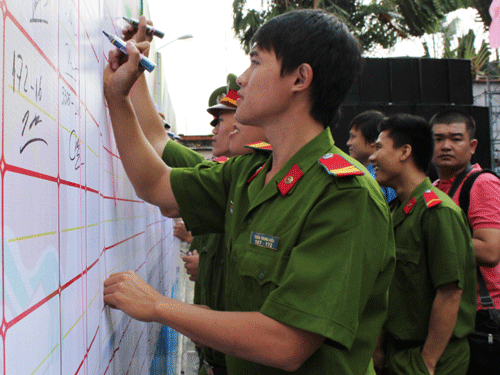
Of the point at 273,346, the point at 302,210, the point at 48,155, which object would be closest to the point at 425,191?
the point at 302,210

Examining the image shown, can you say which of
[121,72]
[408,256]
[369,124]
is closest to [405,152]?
[408,256]

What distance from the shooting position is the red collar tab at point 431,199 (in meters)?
1.88

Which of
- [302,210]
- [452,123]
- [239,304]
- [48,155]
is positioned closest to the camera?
[48,155]

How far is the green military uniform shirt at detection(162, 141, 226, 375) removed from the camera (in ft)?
5.57

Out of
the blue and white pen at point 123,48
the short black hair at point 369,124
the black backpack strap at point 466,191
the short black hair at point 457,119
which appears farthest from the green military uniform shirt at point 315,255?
the short black hair at point 369,124

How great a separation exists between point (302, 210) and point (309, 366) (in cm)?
35

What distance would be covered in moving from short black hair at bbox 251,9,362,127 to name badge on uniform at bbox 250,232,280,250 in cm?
35

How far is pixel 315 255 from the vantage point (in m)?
0.88

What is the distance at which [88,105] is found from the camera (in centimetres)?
100

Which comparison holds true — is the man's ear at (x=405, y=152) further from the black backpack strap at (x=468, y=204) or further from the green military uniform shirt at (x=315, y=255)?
the green military uniform shirt at (x=315, y=255)

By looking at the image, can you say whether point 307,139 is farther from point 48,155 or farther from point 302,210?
point 48,155

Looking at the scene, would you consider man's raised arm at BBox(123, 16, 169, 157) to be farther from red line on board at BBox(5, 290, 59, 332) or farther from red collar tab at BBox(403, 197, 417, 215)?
red collar tab at BBox(403, 197, 417, 215)

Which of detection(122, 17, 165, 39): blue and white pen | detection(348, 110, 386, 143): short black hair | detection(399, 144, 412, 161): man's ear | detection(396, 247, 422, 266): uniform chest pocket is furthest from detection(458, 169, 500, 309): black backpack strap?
detection(122, 17, 165, 39): blue and white pen

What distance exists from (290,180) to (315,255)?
0.23 m
